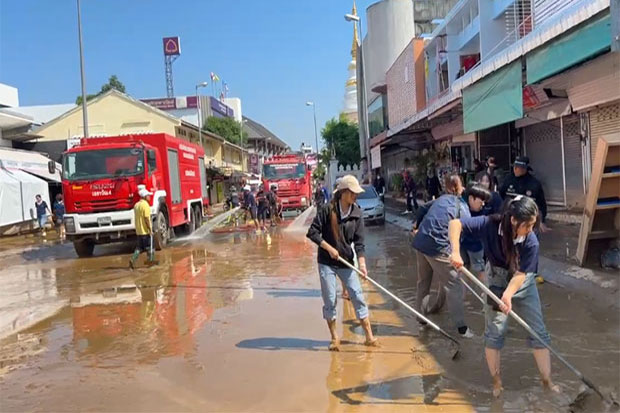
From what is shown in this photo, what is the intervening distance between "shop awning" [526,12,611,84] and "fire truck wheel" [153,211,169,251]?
365 inches

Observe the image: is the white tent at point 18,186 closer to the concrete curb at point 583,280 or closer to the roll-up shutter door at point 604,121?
the roll-up shutter door at point 604,121

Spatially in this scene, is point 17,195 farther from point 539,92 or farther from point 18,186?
point 539,92

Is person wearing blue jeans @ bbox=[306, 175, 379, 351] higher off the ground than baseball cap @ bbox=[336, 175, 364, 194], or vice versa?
baseball cap @ bbox=[336, 175, 364, 194]

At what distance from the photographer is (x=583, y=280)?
740 cm

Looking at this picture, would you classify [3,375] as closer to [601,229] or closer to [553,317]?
[553,317]

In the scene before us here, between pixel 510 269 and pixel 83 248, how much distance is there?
1307cm

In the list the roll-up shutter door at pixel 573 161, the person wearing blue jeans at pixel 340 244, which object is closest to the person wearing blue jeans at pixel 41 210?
the roll-up shutter door at pixel 573 161

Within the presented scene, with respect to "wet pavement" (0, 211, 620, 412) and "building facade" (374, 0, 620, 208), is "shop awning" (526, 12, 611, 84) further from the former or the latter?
"wet pavement" (0, 211, 620, 412)

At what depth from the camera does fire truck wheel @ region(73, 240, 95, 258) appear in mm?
14672

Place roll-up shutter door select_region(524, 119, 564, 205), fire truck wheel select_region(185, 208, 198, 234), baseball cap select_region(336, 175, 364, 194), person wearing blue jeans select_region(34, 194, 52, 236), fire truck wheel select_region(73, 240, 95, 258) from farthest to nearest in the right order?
1. person wearing blue jeans select_region(34, 194, 52, 236)
2. fire truck wheel select_region(185, 208, 198, 234)
3. roll-up shutter door select_region(524, 119, 564, 205)
4. fire truck wheel select_region(73, 240, 95, 258)
5. baseball cap select_region(336, 175, 364, 194)

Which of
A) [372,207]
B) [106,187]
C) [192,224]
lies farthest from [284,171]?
[106,187]

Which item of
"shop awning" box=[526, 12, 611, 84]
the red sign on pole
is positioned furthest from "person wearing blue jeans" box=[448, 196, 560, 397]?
the red sign on pole

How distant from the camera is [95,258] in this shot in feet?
47.1

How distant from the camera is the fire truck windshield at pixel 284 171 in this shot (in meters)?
27.4
